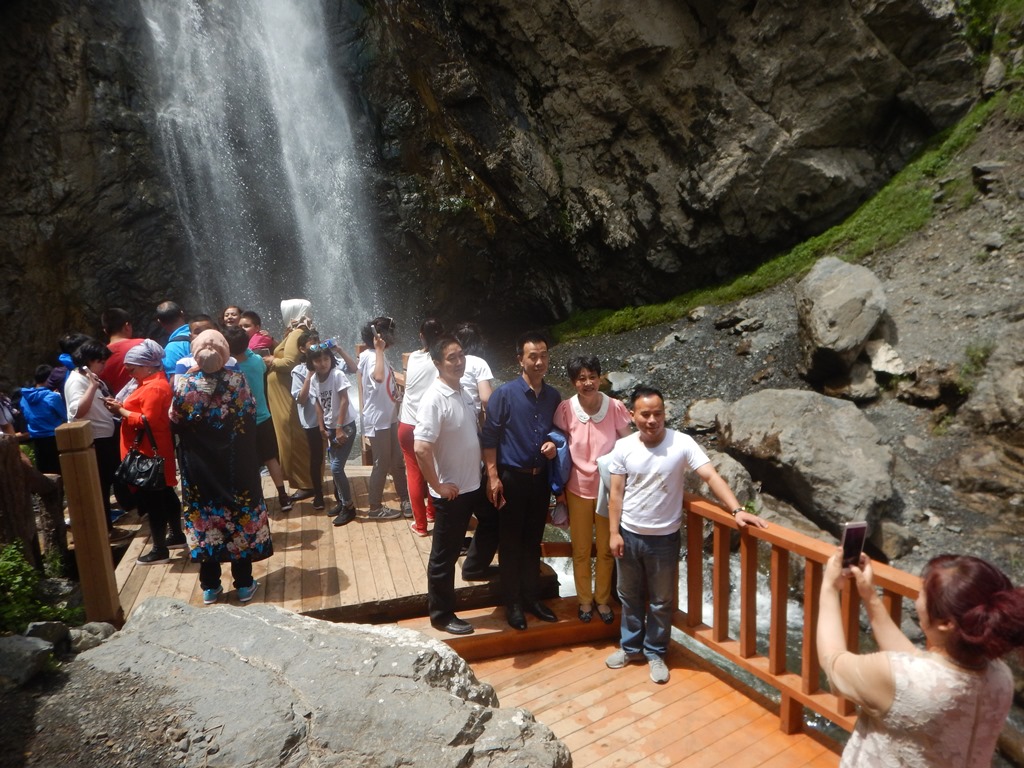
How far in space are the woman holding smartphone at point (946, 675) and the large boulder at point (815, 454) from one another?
6.46 meters

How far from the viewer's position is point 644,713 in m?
4.11

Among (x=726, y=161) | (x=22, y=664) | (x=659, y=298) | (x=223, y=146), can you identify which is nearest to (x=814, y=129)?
(x=726, y=161)

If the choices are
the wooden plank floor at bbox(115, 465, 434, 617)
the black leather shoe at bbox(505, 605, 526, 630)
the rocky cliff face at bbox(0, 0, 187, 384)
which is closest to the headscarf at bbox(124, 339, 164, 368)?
the wooden plank floor at bbox(115, 465, 434, 617)

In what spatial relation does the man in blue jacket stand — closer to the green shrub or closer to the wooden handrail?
the green shrub

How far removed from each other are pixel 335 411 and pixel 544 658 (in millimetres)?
2809

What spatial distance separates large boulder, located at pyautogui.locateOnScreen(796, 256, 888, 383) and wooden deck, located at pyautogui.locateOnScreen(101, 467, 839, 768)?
8077mm

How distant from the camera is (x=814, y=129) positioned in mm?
15773

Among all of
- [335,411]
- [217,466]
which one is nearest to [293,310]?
[335,411]

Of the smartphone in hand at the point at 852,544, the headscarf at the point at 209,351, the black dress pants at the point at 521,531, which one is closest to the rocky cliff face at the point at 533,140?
the headscarf at the point at 209,351

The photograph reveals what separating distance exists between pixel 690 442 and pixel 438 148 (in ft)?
45.5

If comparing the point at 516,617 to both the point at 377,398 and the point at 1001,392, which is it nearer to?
the point at 377,398

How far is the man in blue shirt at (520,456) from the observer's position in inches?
182

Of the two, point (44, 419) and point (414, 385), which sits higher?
point (414, 385)

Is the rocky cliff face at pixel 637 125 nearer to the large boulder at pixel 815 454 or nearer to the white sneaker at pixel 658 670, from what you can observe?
the large boulder at pixel 815 454
